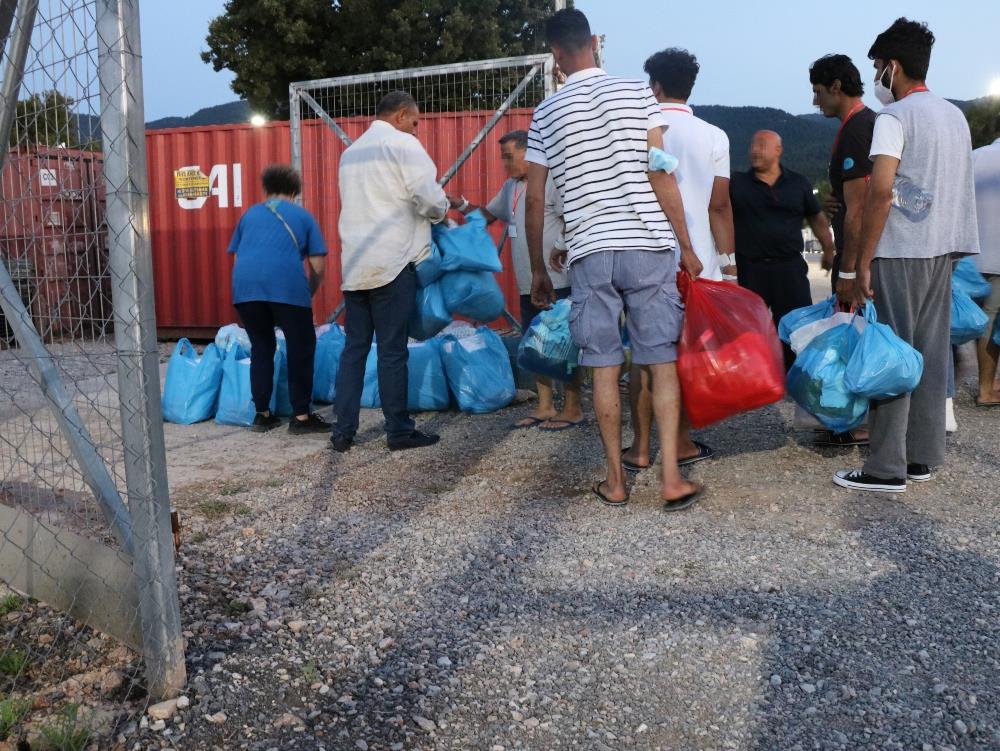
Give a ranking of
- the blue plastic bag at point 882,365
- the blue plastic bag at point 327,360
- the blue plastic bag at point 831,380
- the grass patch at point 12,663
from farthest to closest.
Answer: the blue plastic bag at point 327,360 → the blue plastic bag at point 831,380 → the blue plastic bag at point 882,365 → the grass patch at point 12,663

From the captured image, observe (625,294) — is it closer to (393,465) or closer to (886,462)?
(886,462)

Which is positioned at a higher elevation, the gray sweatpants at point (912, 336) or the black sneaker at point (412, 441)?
the gray sweatpants at point (912, 336)

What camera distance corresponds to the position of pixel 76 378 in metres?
2.61

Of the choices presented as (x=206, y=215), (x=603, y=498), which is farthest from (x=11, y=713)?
(x=206, y=215)

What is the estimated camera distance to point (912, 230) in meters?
3.83

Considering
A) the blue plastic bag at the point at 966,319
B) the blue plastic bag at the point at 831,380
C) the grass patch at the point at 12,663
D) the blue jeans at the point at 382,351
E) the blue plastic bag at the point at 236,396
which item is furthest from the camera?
the blue plastic bag at the point at 236,396

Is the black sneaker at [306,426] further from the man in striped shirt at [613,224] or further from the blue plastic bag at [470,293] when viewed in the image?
the man in striped shirt at [613,224]

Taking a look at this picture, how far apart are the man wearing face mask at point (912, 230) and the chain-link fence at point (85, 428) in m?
2.87

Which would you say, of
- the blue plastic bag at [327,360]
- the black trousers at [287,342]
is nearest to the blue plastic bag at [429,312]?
the black trousers at [287,342]

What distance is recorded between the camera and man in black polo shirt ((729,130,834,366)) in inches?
219

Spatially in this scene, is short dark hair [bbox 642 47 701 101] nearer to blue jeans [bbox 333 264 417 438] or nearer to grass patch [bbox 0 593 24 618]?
blue jeans [bbox 333 264 417 438]

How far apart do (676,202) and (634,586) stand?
154 centimetres

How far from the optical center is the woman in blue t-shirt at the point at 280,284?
5457 mm

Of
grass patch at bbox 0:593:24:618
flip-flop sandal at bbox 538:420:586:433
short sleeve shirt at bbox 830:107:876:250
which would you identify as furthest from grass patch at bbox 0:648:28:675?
short sleeve shirt at bbox 830:107:876:250
